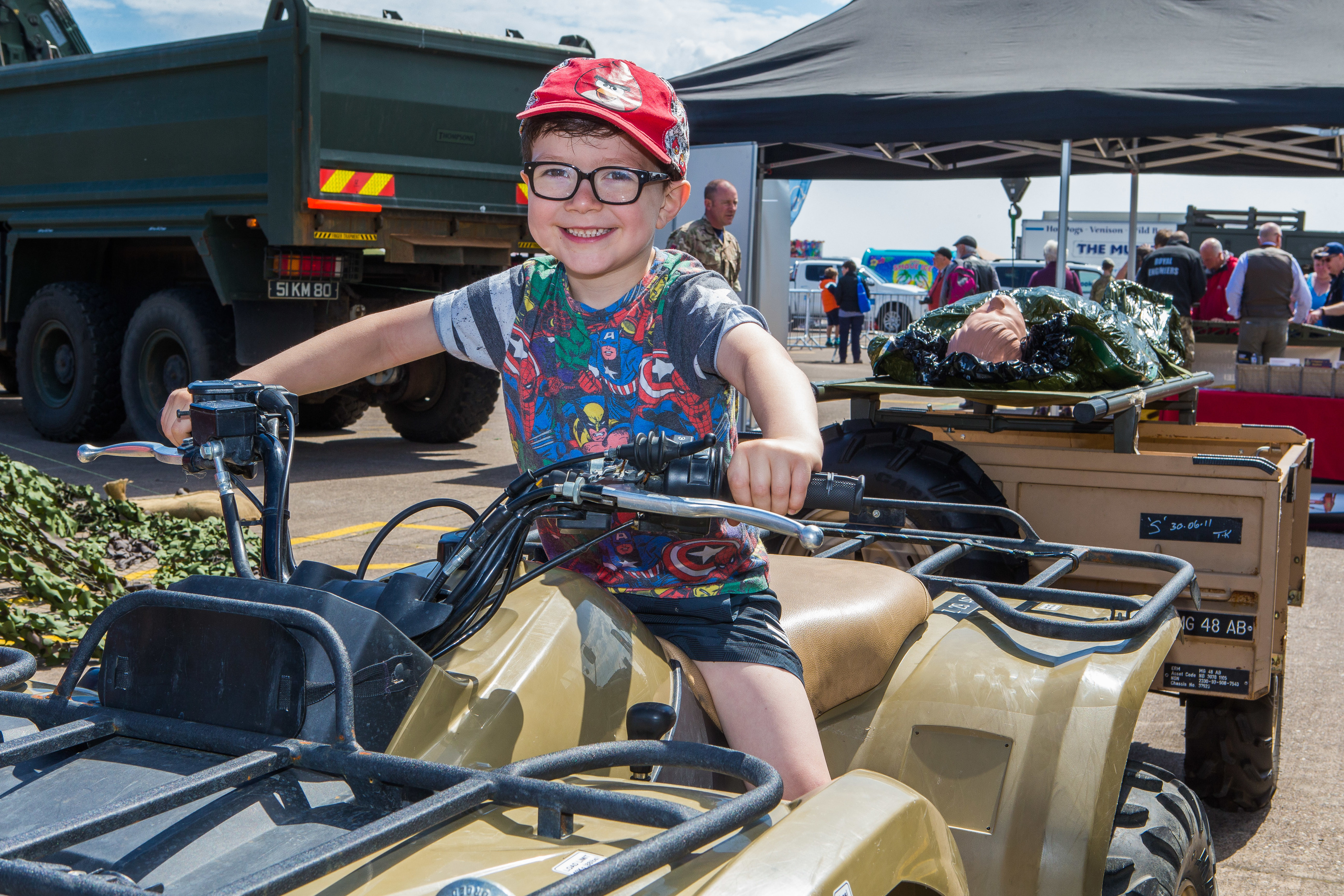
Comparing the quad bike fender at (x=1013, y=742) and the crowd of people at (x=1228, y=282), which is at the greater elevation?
the crowd of people at (x=1228, y=282)

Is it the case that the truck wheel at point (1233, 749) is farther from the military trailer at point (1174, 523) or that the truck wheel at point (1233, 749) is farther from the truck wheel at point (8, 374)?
the truck wheel at point (8, 374)

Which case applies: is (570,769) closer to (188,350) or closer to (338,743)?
(338,743)

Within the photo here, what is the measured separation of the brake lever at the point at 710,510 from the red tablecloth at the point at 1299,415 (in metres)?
7.32

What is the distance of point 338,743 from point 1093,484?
10.4 ft

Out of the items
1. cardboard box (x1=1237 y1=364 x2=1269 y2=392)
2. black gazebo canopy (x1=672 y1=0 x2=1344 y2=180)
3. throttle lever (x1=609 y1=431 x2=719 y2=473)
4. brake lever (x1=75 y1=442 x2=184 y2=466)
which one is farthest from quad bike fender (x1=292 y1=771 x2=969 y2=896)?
cardboard box (x1=1237 y1=364 x2=1269 y2=392)

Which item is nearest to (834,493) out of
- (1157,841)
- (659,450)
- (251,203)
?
(659,450)

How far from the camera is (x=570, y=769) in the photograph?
143 centimetres

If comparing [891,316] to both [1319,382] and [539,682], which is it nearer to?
[1319,382]

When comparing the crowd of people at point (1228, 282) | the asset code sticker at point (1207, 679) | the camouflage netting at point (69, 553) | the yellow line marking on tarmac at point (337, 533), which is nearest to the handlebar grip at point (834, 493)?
the asset code sticker at point (1207, 679)

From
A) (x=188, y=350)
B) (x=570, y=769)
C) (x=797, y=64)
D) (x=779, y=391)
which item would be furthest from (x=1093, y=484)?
(x=188, y=350)

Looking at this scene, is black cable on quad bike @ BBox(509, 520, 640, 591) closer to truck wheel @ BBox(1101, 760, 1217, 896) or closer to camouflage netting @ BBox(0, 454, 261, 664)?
truck wheel @ BBox(1101, 760, 1217, 896)

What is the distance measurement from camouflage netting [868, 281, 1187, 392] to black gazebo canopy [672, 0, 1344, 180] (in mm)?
2660

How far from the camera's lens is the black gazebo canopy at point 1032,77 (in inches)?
290

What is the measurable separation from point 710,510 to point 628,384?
665mm
